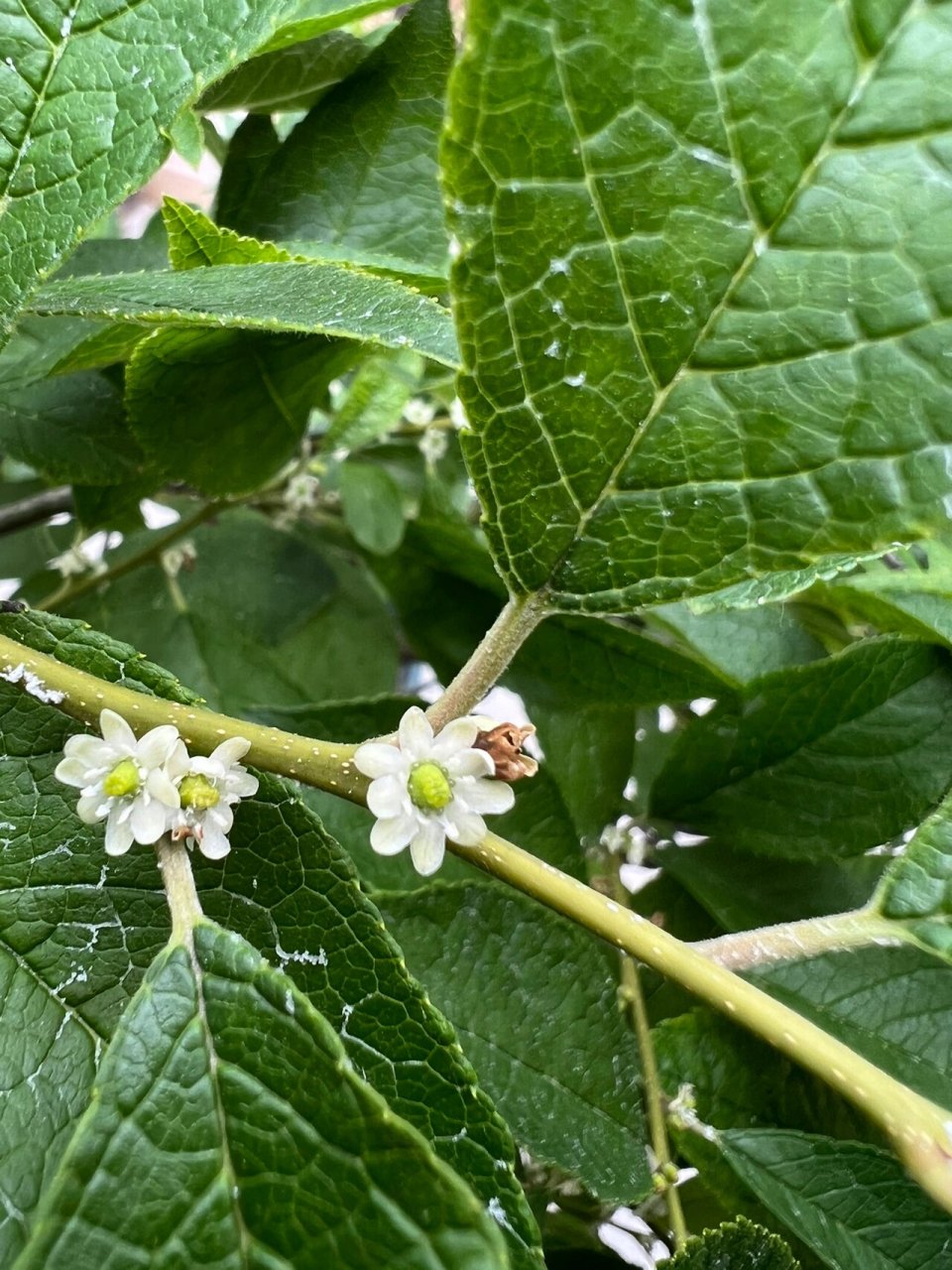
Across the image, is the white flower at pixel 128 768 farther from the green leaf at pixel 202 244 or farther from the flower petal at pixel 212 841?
the green leaf at pixel 202 244

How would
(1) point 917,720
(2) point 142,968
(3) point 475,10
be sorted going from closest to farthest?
(3) point 475,10
(2) point 142,968
(1) point 917,720

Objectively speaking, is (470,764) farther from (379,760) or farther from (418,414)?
(418,414)

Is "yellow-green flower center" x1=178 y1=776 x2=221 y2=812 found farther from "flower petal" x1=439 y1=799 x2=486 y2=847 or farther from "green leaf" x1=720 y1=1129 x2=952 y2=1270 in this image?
"green leaf" x1=720 y1=1129 x2=952 y2=1270

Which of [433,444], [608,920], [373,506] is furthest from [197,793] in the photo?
[433,444]

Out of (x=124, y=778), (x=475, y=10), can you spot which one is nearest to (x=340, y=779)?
(x=124, y=778)

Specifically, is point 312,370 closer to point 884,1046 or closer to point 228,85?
point 228,85

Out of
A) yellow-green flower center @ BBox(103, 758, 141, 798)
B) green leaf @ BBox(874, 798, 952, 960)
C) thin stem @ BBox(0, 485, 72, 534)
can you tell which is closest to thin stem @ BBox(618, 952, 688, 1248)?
green leaf @ BBox(874, 798, 952, 960)

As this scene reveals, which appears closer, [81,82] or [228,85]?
[81,82]
